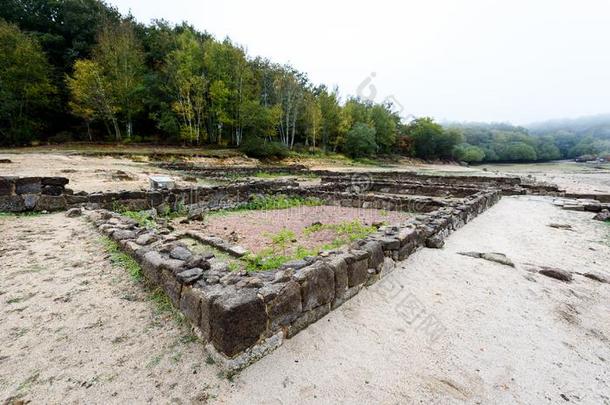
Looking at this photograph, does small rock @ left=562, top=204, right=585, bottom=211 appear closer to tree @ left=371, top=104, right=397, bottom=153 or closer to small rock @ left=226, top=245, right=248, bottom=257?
small rock @ left=226, top=245, right=248, bottom=257

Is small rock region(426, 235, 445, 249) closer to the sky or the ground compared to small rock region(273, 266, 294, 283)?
closer to the ground

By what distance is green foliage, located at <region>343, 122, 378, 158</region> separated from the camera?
46.6 m

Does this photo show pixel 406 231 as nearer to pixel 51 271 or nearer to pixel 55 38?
pixel 51 271

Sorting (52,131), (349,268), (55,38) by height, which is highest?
(55,38)

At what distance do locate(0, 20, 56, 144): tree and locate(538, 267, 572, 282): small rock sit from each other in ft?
125

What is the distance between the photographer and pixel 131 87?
30.8 meters

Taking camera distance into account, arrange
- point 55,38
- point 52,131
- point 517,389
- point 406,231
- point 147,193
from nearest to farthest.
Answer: point 517,389 < point 406,231 < point 147,193 < point 52,131 < point 55,38

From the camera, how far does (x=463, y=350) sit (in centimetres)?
270

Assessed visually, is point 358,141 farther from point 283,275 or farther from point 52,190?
point 283,275

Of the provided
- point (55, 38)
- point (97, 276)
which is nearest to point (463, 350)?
point (97, 276)

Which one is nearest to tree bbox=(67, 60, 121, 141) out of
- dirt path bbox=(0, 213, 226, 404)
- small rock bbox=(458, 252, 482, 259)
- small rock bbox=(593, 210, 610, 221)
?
dirt path bbox=(0, 213, 226, 404)

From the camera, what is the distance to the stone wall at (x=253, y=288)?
2.37 meters

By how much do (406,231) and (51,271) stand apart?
527 cm

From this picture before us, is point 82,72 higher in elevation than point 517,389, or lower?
higher
